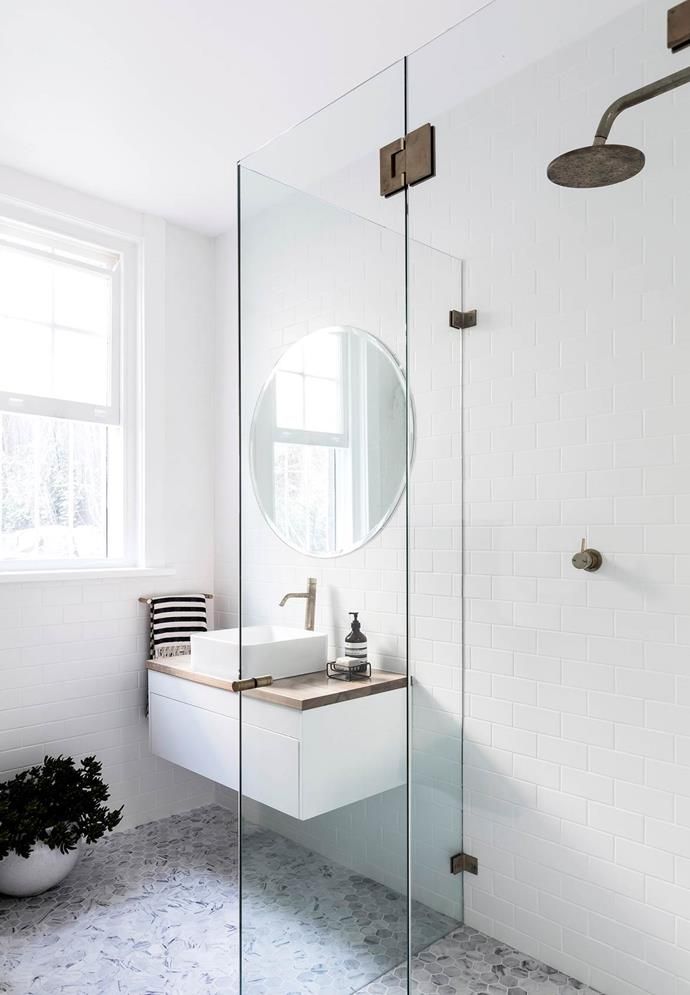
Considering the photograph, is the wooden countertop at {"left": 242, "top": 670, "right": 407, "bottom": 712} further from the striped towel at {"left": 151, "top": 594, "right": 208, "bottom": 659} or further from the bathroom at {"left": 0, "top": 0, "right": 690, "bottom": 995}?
the striped towel at {"left": 151, "top": 594, "right": 208, "bottom": 659}

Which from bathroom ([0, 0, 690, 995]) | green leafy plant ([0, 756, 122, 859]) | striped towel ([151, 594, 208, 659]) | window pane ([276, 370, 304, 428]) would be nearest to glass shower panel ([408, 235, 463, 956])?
bathroom ([0, 0, 690, 995])

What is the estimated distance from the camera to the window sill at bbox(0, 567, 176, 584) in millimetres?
2812

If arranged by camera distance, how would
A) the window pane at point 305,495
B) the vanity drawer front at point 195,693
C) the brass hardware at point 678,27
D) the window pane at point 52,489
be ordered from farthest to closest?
the window pane at point 52,489 < the vanity drawer front at point 195,693 < the window pane at point 305,495 < the brass hardware at point 678,27

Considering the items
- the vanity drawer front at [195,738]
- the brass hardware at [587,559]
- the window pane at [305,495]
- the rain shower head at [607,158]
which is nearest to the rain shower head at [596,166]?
the rain shower head at [607,158]

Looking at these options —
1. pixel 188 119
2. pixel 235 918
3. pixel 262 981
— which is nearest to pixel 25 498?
pixel 188 119

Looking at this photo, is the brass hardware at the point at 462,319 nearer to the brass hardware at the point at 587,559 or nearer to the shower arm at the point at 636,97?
the shower arm at the point at 636,97

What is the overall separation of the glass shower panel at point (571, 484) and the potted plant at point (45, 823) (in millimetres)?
1678

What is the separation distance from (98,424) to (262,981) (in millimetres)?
2217

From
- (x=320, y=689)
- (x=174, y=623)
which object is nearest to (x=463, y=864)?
(x=320, y=689)

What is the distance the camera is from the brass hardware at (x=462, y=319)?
1307mm

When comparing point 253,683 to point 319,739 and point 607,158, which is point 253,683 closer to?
point 319,739

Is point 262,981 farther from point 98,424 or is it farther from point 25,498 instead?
point 98,424

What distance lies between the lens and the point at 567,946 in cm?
124

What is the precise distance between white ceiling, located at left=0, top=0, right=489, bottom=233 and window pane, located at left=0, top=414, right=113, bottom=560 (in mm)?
1018
